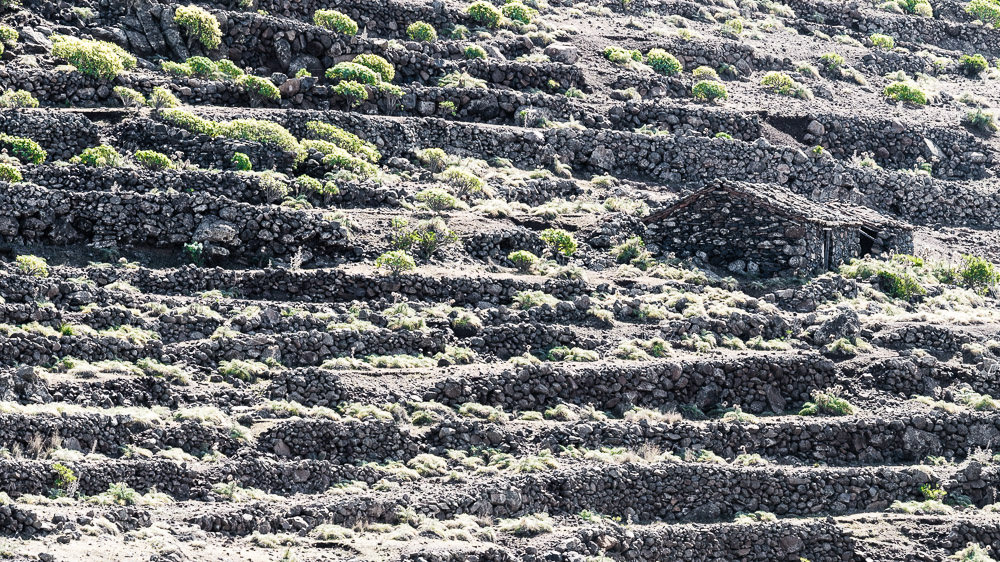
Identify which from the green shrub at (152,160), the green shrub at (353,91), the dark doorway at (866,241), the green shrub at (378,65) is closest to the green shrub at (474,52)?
the green shrub at (378,65)

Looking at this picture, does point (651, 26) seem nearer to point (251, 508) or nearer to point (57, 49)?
point (57, 49)

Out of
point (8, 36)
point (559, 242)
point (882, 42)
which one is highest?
point (8, 36)

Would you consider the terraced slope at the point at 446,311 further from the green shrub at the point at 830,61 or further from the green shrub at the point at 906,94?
the green shrub at the point at 830,61

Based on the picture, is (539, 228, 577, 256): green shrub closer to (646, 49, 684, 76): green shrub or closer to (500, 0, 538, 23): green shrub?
(646, 49, 684, 76): green shrub

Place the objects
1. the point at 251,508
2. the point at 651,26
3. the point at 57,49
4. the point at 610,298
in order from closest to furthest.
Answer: the point at 251,508 < the point at 610,298 < the point at 57,49 < the point at 651,26

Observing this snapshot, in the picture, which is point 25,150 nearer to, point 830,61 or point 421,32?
point 421,32

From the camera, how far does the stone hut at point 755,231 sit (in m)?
44.5

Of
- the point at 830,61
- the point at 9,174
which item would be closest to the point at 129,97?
the point at 9,174

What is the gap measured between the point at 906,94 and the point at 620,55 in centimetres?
976

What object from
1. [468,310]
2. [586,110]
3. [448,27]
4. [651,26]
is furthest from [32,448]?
[651,26]

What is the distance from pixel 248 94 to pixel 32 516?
23275 millimetres

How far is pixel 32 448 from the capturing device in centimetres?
3048

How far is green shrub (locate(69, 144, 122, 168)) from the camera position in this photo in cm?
4231

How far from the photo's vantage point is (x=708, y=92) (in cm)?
5700
